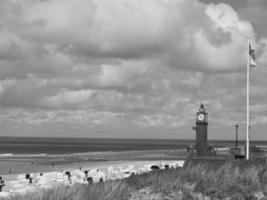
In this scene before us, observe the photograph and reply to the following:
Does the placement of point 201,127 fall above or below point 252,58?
below

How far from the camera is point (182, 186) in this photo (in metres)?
15.2

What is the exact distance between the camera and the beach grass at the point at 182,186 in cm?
1286

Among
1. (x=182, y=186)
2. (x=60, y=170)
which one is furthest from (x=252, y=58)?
(x=60, y=170)

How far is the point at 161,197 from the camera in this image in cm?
1457

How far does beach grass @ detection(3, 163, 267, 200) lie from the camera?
12.9 m

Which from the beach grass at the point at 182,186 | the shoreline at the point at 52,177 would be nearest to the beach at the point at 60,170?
the shoreline at the point at 52,177

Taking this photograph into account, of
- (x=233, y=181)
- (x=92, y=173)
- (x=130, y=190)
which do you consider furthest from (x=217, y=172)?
(x=92, y=173)

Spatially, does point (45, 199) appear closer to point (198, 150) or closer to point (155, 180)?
point (155, 180)

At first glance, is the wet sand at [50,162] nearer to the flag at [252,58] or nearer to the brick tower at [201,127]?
the brick tower at [201,127]

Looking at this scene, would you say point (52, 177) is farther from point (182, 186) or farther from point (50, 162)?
point (50, 162)

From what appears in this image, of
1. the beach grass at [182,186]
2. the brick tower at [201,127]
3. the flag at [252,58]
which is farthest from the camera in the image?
the brick tower at [201,127]

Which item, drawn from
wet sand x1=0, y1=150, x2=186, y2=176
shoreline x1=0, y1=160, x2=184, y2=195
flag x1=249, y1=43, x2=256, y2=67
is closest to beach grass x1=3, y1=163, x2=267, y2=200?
shoreline x1=0, y1=160, x2=184, y2=195

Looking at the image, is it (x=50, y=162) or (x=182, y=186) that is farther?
(x=50, y=162)

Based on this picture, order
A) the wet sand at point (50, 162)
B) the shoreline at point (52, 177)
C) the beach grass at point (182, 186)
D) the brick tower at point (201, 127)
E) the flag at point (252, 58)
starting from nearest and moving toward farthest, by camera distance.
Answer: the beach grass at point (182, 186), the flag at point (252, 58), the shoreline at point (52, 177), the brick tower at point (201, 127), the wet sand at point (50, 162)
